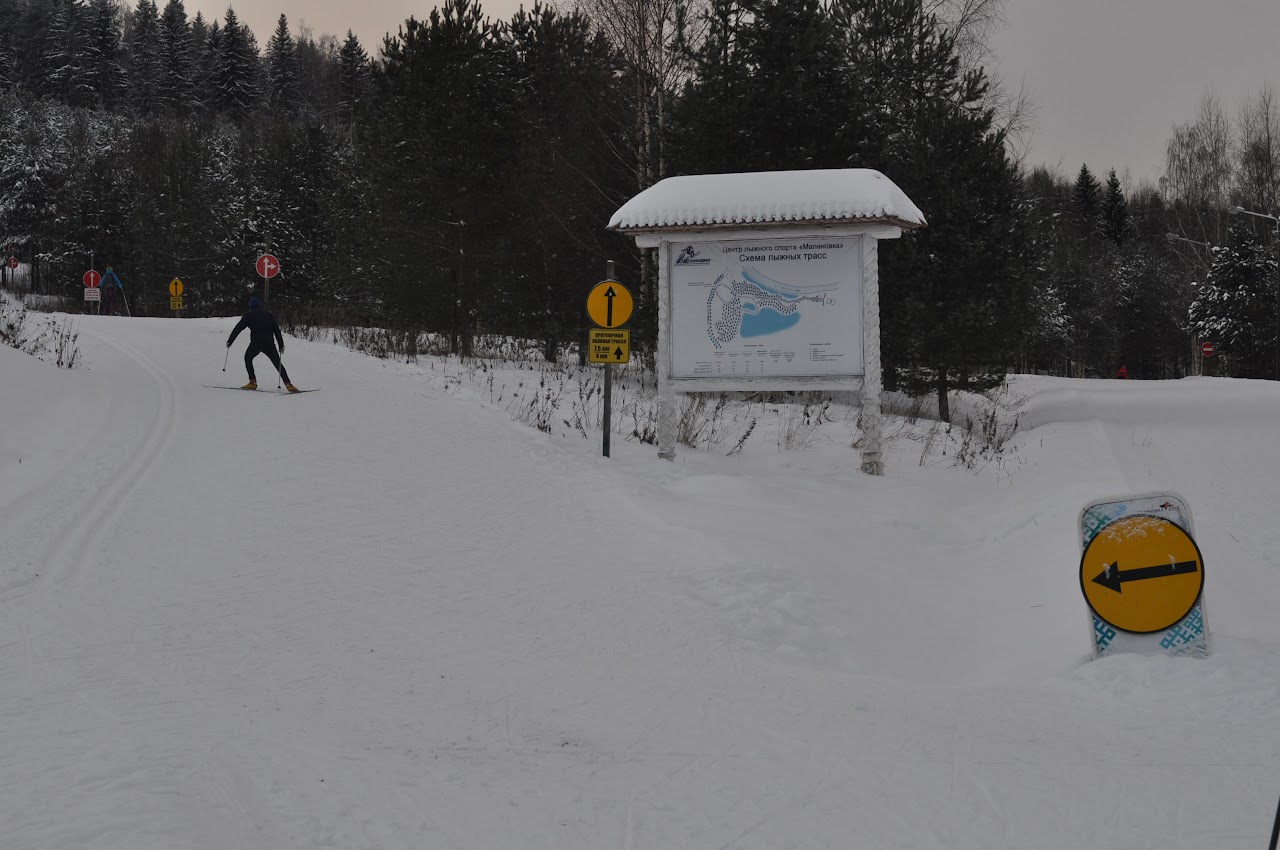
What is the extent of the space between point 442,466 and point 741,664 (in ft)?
17.0

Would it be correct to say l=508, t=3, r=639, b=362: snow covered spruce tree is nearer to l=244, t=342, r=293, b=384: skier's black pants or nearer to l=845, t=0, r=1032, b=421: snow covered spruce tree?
l=845, t=0, r=1032, b=421: snow covered spruce tree

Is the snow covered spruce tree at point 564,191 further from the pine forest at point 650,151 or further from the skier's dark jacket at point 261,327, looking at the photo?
the skier's dark jacket at point 261,327

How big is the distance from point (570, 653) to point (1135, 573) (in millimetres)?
3270

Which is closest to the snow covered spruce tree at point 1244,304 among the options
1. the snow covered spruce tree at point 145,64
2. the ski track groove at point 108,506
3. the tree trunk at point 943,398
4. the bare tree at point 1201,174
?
the bare tree at point 1201,174

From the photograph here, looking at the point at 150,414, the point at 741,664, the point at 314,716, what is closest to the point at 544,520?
the point at 741,664

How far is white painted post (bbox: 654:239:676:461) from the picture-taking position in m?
11.8

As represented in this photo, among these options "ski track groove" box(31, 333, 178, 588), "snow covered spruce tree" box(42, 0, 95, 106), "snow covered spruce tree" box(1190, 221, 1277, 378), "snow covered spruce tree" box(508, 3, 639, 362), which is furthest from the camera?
"snow covered spruce tree" box(42, 0, 95, 106)

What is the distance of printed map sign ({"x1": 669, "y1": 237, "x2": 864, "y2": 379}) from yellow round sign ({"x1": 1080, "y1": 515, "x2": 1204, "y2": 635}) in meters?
6.36

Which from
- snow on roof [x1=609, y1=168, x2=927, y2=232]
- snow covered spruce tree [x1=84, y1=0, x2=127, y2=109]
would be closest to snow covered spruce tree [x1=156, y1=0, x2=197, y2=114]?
snow covered spruce tree [x1=84, y1=0, x2=127, y2=109]

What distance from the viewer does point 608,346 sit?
10.8m

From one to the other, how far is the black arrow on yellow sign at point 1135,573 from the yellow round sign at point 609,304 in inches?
243

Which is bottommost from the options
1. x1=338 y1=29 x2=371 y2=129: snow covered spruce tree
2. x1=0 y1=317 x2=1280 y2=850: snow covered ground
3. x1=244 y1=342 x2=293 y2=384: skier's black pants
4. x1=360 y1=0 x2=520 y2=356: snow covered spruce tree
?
x1=0 y1=317 x2=1280 y2=850: snow covered ground

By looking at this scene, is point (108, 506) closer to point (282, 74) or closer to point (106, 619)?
point (106, 619)

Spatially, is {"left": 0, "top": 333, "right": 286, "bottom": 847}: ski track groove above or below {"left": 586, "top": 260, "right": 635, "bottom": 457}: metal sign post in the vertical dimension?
below
